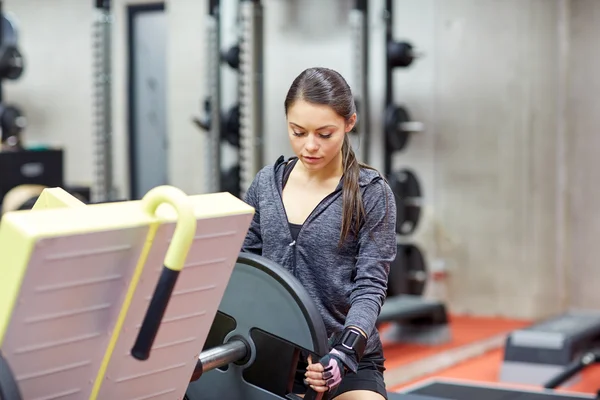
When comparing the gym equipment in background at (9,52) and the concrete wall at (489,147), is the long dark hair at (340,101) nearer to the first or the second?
the concrete wall at (489,147)

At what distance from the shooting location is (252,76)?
5297 millimetres

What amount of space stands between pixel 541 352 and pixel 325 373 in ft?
10.7

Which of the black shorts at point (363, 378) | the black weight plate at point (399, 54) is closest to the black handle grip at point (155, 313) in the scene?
the black shorts at point (363, 378)

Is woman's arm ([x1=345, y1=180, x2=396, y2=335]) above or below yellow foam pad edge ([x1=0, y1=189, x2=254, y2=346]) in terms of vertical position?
below

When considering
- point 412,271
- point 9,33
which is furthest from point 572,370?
point 9,33

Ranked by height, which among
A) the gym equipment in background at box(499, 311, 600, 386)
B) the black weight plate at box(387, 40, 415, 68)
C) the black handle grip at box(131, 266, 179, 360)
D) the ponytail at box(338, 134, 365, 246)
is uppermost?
the black weight plate at box(387, 40, 415, 68)

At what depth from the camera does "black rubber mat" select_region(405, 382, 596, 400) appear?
3.81 metres

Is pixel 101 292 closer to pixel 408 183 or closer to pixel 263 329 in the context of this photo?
pixel 263 329

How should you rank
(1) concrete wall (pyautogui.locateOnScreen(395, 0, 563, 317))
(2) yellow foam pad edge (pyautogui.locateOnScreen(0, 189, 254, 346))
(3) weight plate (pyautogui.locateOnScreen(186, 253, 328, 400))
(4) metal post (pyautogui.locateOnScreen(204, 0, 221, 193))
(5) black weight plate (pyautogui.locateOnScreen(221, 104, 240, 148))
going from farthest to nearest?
(1) concrete wall (pyautogui.locateOnScreen(395, 0, 563, 317))
(5) black weight plate (pyautogui.locateOnScreen(221, 104, 240, 148))
(4) metal post (pyautogui.locateOnScreen(204, 0, 221, 193))
(3) weight plate (pyautogui.locateOnScreen(186, 253, 328, 400))
(2) yellow foam pad edge (pyautogui.locateOnScreen(0, 189, 254, 346))

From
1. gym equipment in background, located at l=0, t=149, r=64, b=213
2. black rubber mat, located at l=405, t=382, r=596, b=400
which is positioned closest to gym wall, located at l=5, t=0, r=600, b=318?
gym equipment in background, located at l=0, t=149, r=64, b=213

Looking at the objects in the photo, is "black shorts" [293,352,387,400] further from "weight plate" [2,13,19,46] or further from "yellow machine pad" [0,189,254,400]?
"weight plate" [2,13,19,46]

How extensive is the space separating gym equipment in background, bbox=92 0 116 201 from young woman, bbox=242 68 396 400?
3.21 meters

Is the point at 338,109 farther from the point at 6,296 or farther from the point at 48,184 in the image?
the point at 48,184

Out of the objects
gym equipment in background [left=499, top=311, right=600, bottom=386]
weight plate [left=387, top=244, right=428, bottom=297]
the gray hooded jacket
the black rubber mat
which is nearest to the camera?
the gray hooded jacket
